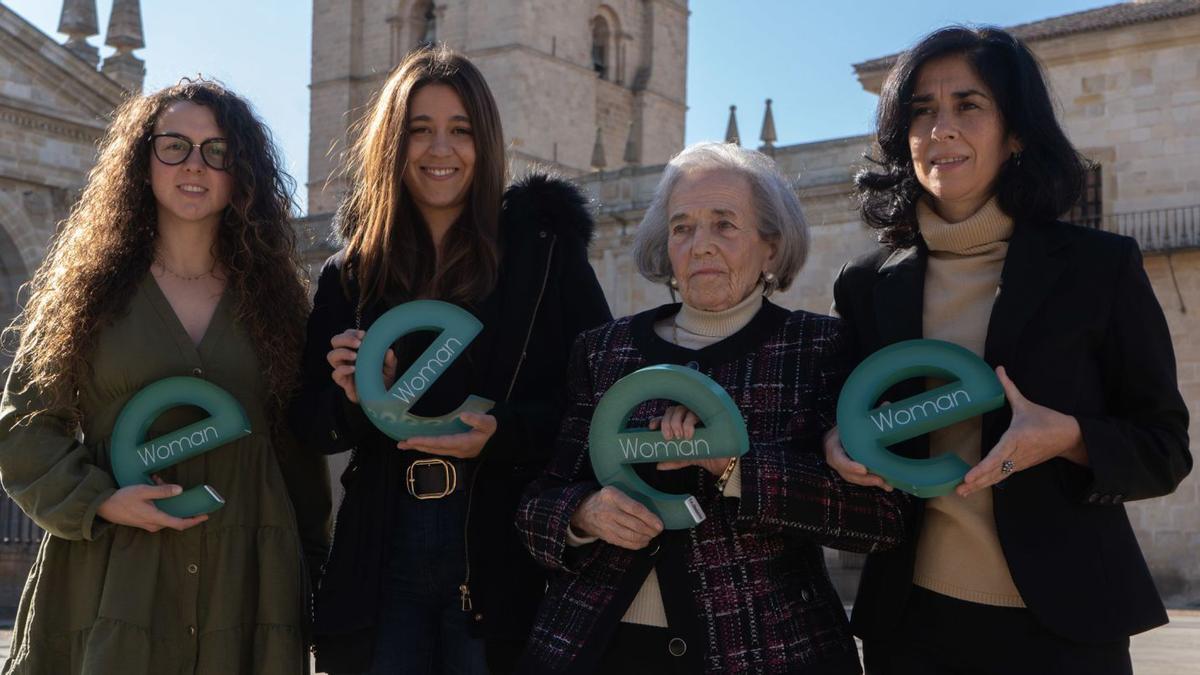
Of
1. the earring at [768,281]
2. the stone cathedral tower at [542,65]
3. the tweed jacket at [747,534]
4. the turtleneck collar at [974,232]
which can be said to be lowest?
the tweed jacket at [747,534]

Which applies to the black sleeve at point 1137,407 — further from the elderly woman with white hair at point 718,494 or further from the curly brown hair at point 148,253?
the curly brown hair at point 148,253

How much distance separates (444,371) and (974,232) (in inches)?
55.5

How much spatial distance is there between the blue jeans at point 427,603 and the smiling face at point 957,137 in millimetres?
1491

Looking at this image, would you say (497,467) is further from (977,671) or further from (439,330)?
(977,671)

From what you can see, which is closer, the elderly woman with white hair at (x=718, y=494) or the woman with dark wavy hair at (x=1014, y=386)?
the woman with dark wavy hair at (x=1014, y=386)

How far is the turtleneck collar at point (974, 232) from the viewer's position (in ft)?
11.0

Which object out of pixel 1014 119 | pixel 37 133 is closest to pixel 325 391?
pixel 1014 119

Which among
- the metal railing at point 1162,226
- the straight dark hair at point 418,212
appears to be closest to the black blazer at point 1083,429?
the straight dark hair at point 418,212

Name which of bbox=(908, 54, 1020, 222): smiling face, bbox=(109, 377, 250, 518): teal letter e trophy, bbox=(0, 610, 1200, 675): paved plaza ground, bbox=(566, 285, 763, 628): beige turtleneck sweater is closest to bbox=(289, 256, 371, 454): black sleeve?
bbox=(109, 377, 250, 518): teal letter e trophy

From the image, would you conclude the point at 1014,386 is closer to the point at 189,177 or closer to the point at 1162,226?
the point at 189,177

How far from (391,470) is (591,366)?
0.65 metres

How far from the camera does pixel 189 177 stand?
157 inches

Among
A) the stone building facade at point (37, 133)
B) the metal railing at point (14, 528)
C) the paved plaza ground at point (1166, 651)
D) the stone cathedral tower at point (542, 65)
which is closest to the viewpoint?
the paved plaza ground at point (1166, 651)

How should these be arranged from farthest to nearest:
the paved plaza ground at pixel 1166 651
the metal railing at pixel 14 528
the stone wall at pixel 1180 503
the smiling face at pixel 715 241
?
the stone wall at pixel 1180 503 < the metal railing at pixel 14 528 < the paved plaza ground at pixel 1166 651 < the smiling face at pixel 715 241
